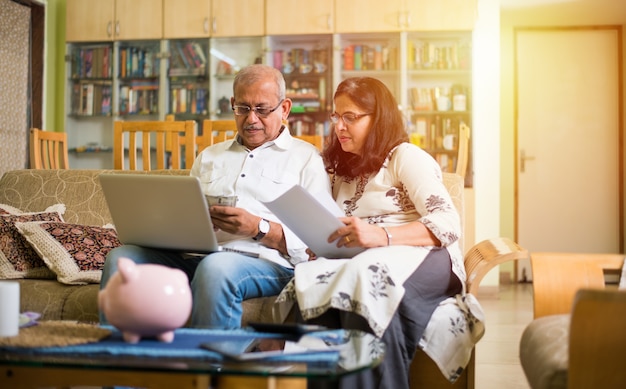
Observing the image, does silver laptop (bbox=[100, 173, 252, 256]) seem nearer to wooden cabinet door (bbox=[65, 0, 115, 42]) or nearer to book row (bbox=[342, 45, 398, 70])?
book row (bbox=[342, 45, 398, 70])

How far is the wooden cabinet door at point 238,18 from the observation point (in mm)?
5234

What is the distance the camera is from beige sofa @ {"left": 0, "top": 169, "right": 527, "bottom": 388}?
74.4 inches

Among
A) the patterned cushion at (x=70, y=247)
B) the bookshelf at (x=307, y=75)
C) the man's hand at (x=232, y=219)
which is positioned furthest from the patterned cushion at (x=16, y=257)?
the bookshelf at (x=307, y=75)

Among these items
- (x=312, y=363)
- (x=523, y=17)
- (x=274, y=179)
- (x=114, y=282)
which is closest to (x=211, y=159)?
(x=274, y=179)

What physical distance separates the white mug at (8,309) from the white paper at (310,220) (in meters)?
0.66

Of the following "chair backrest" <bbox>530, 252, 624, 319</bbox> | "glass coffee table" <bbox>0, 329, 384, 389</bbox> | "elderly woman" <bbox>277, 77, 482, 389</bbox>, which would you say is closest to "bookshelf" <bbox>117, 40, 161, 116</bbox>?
"elderly woman" <bbox>277, 77, 482, 389</bbox>

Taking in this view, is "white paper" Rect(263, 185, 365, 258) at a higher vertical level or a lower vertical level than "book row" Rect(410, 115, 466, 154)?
lower

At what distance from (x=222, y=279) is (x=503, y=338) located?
2.14 meters

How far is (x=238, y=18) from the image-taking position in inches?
207

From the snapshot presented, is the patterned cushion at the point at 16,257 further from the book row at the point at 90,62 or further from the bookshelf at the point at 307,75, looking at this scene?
the book row at the point at 90,62

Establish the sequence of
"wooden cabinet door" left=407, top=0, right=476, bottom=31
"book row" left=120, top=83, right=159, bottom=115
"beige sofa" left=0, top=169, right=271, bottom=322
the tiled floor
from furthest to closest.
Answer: "book row" left=120, top=83, right=159, bottom=115, "wooden cabinet door" left=407, top=0, right=476, bottom=31, the tiled floor, "beige sofa" left=0, top=169, right=271, bottom=322

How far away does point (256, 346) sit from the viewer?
131cm

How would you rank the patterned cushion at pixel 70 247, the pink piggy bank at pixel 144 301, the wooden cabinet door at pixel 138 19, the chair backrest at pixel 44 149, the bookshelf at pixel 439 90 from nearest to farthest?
the pink piggy bank at pixel 144 301, the patterned cushion at pixel 70 247, the chair backrest at pixel 44 149, the bookshelf at pixel 439 90, the wooden cabinet door at pixel 138 19

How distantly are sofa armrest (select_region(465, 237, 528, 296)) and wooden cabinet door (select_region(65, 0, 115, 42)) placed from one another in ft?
13.6
